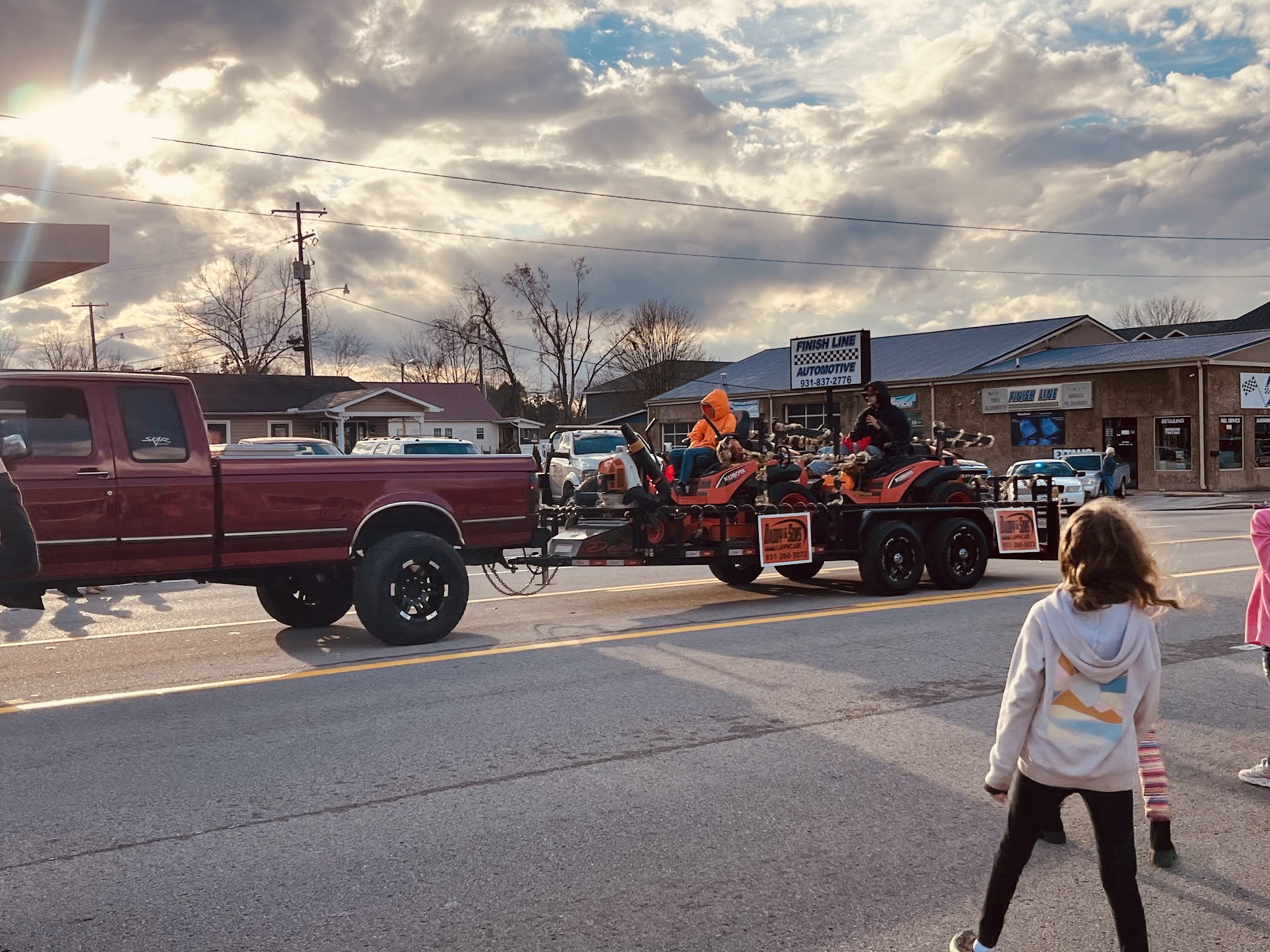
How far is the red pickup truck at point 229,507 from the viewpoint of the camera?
26.4 ft

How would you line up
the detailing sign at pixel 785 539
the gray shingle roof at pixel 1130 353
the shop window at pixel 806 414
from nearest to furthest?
the detailing sign at pixel 785 539
the gray shingle roof at pixel 1130 353
the shop window at pixel 806 414

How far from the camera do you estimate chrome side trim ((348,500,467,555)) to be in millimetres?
9211

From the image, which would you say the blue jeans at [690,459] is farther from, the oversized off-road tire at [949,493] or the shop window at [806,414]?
the shop window at [806,414]

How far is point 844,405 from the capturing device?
4631 cm

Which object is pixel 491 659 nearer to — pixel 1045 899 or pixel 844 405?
pixel 1045 899

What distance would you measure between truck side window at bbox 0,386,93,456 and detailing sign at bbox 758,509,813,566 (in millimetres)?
6038

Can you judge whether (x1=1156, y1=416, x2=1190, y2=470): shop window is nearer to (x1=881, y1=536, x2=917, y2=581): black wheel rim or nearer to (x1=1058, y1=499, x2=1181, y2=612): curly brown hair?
(x1=881, y1=536, x2=917, y2=581): black wheel rim

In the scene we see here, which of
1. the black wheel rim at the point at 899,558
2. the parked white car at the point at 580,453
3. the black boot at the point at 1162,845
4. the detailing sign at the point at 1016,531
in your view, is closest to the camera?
the black boot at the point at 1162,845

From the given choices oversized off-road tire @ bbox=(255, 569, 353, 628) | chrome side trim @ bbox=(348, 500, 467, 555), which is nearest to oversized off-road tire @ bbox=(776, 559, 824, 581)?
chrome side trim @ bbox=(348, 500, 467, 555)

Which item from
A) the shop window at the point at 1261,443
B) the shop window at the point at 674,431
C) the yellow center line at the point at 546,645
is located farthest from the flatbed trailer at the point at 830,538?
the shop window at the point at 674,431

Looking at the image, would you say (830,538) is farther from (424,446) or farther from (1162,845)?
(424,446)

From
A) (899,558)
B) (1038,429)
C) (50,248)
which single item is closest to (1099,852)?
(899,558)

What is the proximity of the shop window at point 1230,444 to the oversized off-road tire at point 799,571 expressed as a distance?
2742 cm

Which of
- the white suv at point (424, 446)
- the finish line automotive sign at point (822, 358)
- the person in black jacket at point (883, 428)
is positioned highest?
the finish line automotive sign at point (822, 358)
